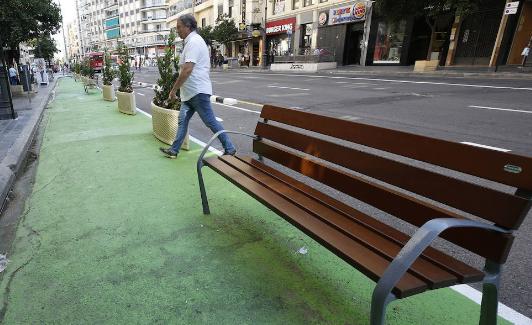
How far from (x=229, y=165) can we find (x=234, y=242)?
2.50 ft

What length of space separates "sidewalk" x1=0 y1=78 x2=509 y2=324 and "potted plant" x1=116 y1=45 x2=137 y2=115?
5501 millimetres

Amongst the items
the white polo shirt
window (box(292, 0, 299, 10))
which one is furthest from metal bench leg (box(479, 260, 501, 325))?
window (box(292, 0, 299, 10))

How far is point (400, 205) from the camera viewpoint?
2.01 meters

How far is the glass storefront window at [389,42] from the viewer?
27.9m

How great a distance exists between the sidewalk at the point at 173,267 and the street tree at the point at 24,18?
13621 mm

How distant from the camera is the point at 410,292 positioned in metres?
1.45

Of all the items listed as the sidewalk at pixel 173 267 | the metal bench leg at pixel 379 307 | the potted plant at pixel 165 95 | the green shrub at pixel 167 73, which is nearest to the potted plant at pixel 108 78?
the potted plant at pixel 165 95

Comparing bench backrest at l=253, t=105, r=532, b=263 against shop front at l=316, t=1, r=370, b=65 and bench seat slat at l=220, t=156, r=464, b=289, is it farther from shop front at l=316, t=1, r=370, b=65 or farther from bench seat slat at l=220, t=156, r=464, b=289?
shop front at l=316, t=1, r=370, b=65

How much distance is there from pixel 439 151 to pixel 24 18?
19.2 m

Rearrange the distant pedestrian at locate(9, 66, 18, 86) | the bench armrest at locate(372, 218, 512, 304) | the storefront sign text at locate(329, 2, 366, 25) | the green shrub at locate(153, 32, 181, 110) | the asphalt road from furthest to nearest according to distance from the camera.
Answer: the storefront sign text at locate(329, 2, 366, 25) < the distant pedestrian at locate(9, 66, 18, 86) < the green shrub at locate(153, 32, 181, 110) < the asphalt road < the bench armrest at locate(372, 218, 512, 304)

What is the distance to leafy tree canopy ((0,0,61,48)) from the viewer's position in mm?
14414

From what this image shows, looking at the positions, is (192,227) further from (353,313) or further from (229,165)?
(353,313)

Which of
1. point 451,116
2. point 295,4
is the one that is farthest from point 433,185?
point 295,4

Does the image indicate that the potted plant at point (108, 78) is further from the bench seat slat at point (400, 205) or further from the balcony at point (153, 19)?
the balcony at point (153, 19)
